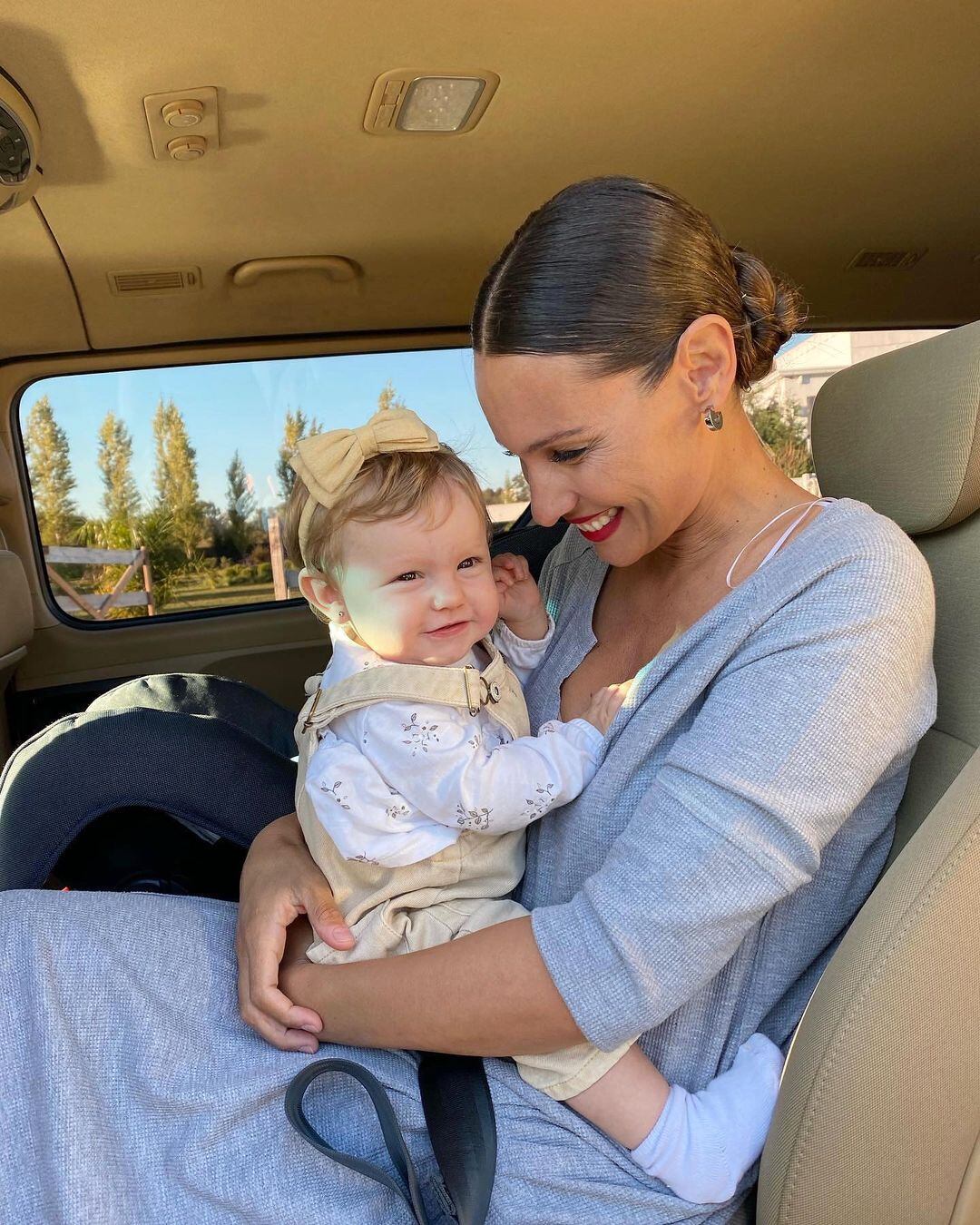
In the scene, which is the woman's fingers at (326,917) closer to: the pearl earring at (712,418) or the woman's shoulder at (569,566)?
the woman's shoulder at (569,566)

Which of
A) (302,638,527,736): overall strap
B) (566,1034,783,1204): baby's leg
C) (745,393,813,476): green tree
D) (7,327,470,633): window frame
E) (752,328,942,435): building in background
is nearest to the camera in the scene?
(566,1034,783,1204): baby's leg

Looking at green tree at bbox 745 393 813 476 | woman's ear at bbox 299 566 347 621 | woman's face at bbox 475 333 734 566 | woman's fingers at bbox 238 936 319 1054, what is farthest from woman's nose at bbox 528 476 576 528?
green tree at bbox 745 393 813 476

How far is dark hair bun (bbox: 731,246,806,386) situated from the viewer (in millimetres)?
1401

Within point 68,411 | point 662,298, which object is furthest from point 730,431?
point 68,411

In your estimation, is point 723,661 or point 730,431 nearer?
point 723,661

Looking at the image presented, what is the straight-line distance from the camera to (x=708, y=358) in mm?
1303

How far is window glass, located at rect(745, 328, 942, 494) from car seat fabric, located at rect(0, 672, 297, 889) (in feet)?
4.33

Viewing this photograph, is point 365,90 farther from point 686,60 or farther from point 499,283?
point 499,283

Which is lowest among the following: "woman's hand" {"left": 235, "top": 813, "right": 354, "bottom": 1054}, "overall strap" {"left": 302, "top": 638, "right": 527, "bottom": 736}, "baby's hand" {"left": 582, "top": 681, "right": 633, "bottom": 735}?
"woman's hand" {"left": 235, "top": 813, "right": 354, "bottom": 1054}

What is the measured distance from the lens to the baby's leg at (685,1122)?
3.64ft

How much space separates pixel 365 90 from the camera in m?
1.81

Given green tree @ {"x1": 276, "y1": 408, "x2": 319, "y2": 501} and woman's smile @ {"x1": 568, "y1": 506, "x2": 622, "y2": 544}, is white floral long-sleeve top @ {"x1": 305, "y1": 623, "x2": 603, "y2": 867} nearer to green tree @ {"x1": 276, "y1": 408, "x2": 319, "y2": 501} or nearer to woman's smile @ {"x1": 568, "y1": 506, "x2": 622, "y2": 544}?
woman's smile @ {"x1": 568, "y1": 506, "x2": 622, "y2": 544}

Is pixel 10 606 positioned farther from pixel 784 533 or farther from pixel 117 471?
pixel 784 533

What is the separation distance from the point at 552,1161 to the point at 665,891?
357 millimetres
